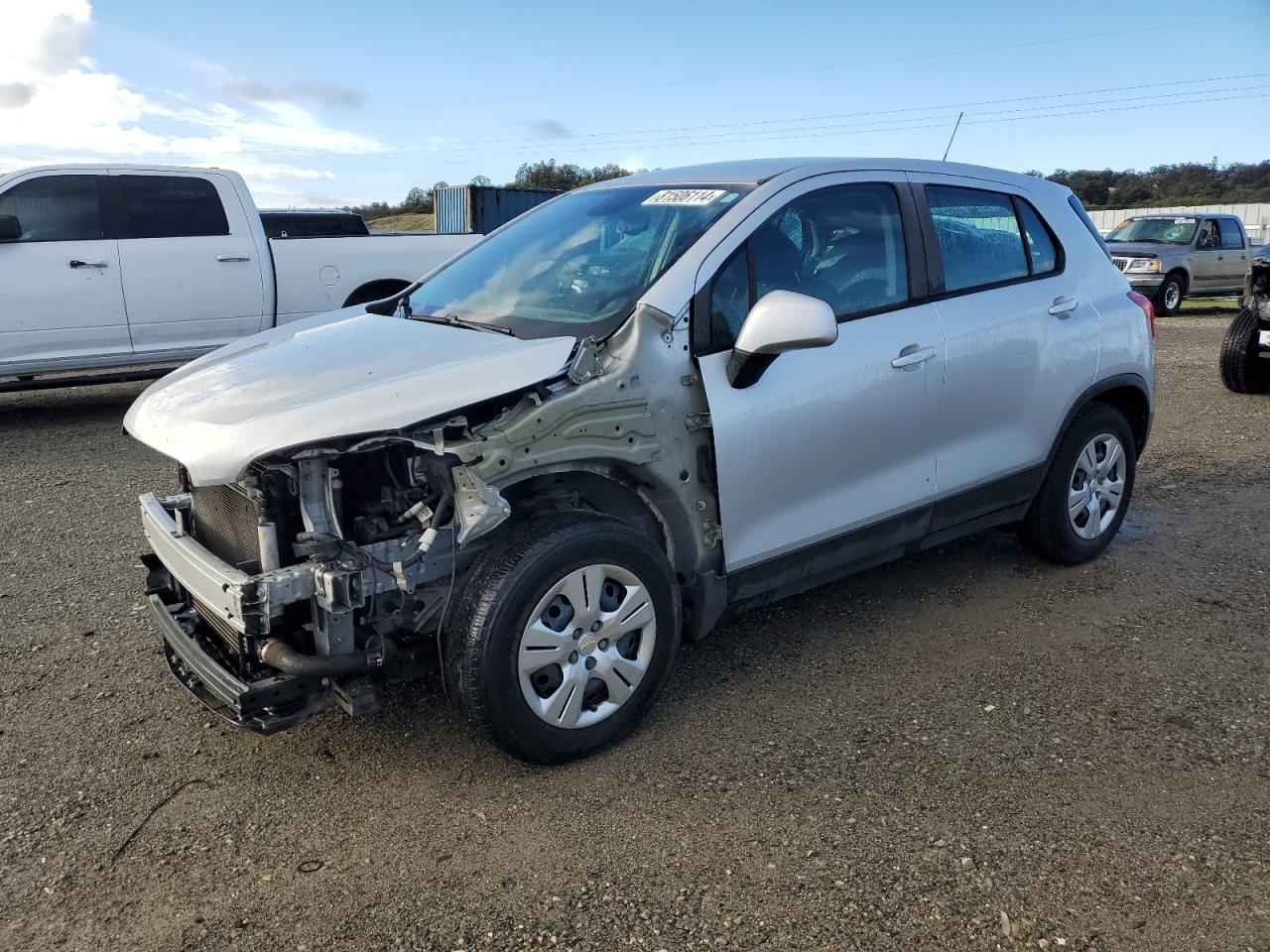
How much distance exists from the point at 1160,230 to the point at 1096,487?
1610cm

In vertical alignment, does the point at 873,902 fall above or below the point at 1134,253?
below

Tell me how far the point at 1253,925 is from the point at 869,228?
8.56 ft

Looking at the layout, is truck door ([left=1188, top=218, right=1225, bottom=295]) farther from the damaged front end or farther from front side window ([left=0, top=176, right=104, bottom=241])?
the damaged front end

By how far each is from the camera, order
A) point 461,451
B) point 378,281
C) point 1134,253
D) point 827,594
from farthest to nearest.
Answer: point 1134,253, point 378,281, point 827,594, point 461,451

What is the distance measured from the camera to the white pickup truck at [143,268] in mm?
7914

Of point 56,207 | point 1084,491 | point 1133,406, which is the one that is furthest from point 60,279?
point 1133,406

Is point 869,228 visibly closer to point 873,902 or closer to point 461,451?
point 461,451

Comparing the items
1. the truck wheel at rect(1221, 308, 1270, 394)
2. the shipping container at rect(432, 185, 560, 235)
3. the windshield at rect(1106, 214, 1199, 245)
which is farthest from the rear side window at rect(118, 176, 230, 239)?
the windshield at rect(1106, 214, 1199, 245)

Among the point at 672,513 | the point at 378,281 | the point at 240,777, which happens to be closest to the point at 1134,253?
the point at 378,281

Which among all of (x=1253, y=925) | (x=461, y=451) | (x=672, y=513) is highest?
(x=461, y=451)

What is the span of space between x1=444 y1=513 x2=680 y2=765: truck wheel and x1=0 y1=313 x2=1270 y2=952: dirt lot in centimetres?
17

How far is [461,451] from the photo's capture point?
2838 millimetres

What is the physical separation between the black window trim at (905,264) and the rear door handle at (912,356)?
0.55 ft

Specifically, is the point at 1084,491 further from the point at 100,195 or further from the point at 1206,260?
the point at 1206,260
